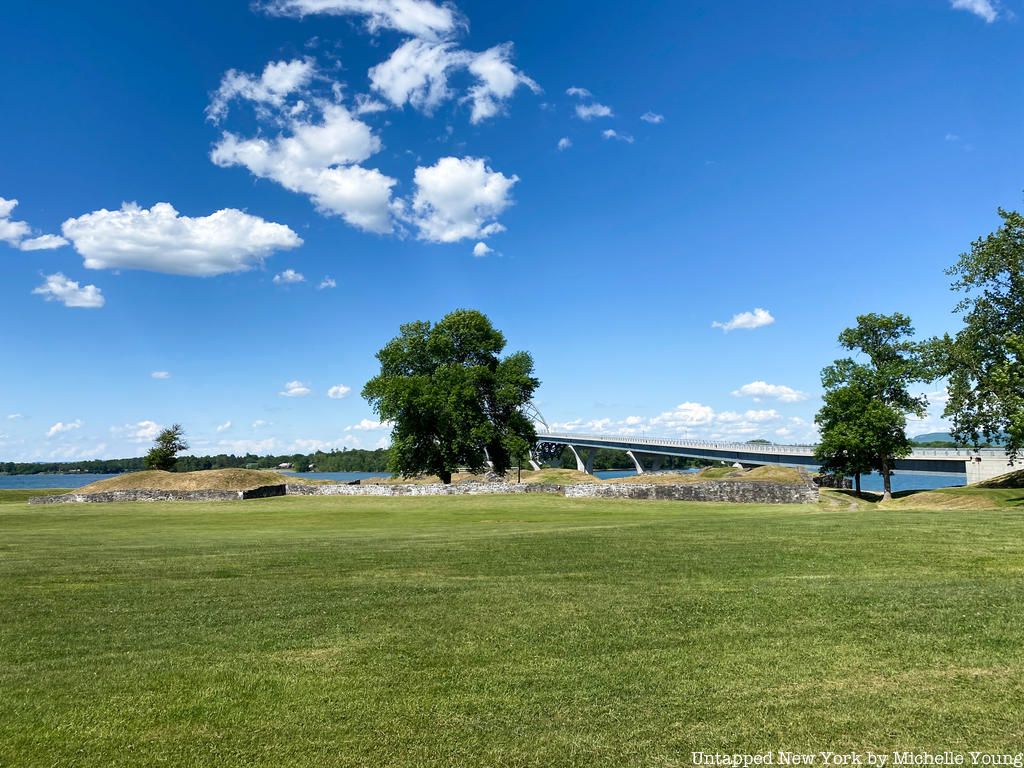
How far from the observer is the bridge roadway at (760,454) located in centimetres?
6562

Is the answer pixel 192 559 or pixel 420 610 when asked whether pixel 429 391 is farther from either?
pixel 420 610

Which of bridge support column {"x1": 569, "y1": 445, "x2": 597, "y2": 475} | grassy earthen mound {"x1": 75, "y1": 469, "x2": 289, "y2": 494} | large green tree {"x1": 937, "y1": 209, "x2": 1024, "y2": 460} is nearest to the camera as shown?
large green tree {"x1": 937, "y1": 209, "x2": 1024, "y2": 460}

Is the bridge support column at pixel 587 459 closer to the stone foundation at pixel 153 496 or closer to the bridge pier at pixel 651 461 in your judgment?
the bridge pier at pixel 651 461

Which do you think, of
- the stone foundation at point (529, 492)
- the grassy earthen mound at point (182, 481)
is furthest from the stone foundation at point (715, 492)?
the grassy earthen mound at point (182, 481)

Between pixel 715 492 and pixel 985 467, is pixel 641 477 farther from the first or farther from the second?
pixel 715 492

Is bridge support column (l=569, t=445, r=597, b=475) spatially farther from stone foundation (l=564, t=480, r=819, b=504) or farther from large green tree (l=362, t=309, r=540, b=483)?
stone foundation (l=564, t=480, r=819, b=504)

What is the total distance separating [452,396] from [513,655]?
52389mm

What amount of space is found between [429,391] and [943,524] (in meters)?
45.0

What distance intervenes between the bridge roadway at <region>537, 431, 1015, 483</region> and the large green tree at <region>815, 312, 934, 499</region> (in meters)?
11.6

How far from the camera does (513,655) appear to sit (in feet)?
26.2

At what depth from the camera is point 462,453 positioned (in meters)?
62.8

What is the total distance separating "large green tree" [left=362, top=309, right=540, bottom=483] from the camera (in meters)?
60.3

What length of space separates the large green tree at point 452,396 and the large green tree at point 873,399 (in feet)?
87.3

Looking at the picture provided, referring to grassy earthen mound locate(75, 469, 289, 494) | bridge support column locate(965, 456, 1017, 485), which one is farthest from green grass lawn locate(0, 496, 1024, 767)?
bridge support column locate(965, 456, 1017, 485)
